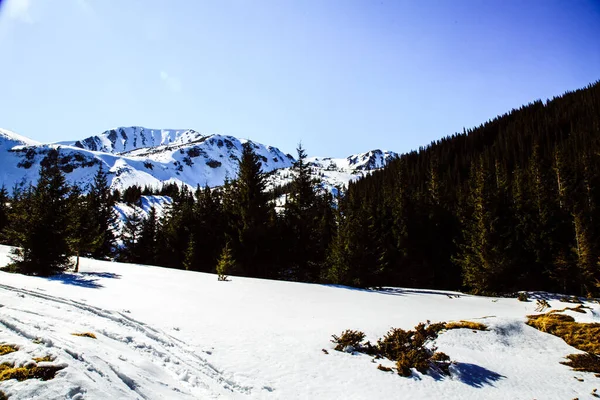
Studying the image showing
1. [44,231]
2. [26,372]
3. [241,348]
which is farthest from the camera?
[44,231]

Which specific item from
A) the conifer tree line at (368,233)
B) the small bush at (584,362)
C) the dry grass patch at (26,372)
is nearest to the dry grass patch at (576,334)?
the small bush at (584,362)

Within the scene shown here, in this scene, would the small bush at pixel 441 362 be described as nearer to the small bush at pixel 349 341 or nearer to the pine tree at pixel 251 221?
the small bush at pixel 349 341

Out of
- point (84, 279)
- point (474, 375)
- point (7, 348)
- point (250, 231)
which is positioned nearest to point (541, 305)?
point (474, 375)

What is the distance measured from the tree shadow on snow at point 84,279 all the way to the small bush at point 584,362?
18.4 m

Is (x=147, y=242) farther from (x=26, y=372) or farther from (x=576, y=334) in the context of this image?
(x=576, y=334)

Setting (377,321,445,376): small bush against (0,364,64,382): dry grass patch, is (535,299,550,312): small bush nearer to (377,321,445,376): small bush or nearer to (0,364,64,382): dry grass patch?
(377,321,445,376): small bush

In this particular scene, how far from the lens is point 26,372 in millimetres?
3387

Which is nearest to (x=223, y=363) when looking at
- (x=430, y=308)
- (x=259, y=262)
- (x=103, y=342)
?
(x=103, y=342)

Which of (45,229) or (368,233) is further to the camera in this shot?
(368,233)

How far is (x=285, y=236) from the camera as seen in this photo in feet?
105

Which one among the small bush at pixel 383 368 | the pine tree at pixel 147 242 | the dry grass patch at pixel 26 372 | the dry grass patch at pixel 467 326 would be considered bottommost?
the small bush at pixel 383 368

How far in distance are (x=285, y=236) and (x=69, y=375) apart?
2848 centimetres

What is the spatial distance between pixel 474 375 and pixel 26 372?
952 cm

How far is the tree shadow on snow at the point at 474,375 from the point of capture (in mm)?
7984
